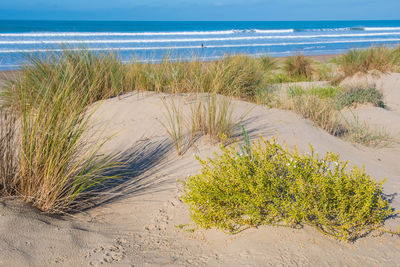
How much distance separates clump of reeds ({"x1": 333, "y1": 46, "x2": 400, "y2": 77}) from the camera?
30.9 feet

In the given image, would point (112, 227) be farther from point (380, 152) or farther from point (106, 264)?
point (380, 152)

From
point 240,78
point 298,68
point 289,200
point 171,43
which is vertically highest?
point 171,43

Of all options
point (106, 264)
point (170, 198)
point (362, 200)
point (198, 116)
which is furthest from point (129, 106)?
point (362, 200)

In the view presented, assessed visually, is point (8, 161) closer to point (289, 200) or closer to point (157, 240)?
point (157, 240)

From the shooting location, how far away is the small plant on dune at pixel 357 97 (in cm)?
733

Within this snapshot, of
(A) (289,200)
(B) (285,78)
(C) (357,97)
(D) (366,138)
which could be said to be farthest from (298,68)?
(A) (289,200)

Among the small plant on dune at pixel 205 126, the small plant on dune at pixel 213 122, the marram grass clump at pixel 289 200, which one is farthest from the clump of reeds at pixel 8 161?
the small plant on dune at pixel 213 122

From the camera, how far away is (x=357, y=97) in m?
7.33

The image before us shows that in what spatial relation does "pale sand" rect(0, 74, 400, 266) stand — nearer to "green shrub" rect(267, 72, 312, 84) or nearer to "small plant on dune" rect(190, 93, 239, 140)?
"small plant on dune" rect(190, 93, 239, 140)

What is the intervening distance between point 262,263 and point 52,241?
1.37 metres

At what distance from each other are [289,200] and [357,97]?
5.71m

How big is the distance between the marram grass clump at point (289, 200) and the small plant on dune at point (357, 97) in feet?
16.9

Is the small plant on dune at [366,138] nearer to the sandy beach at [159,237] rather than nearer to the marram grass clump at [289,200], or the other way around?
the sandy beach at [159,237]

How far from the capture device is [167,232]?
268 centimetres
